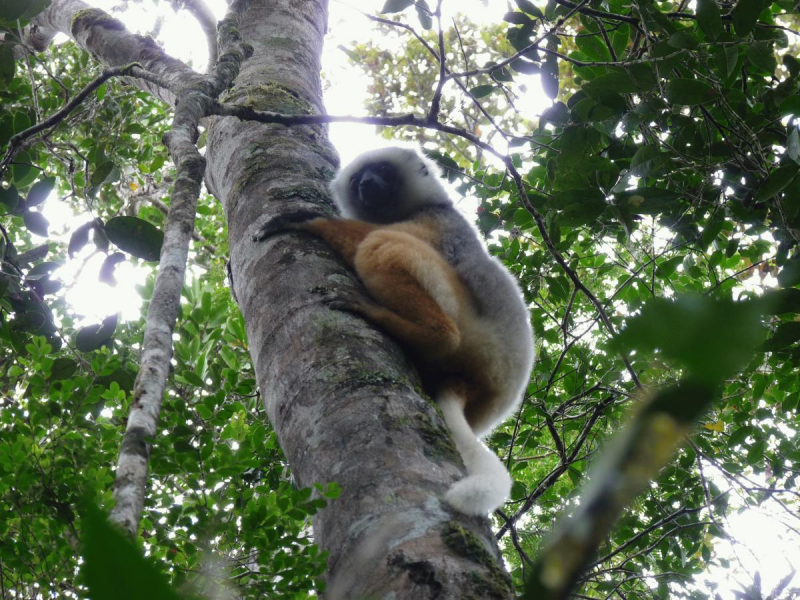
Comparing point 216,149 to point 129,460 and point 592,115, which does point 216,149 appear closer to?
point 592,115

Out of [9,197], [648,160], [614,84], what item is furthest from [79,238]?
[648,160]

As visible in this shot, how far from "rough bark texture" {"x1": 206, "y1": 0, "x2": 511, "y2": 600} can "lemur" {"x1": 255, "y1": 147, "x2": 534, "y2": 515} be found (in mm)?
161

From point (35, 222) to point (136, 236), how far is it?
72 cm

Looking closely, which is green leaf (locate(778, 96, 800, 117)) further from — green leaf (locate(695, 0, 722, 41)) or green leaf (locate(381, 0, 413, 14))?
Answer: green leaf (locate(381, 0, 413, 14))

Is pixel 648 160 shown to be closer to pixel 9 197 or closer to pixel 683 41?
pixel 683 41

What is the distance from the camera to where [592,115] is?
361cm

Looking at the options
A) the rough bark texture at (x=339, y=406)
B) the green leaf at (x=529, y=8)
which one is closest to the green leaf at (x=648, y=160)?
the green leaf at (x=529, y=8)

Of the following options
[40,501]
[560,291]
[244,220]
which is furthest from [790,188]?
[40,501]

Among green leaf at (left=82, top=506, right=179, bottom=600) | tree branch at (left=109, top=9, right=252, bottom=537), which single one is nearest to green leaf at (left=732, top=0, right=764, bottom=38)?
tree branch at (left=109, top=9, right=252, bottom=537)

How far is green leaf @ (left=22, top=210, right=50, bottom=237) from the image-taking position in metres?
3.64

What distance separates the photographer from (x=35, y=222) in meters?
3.64

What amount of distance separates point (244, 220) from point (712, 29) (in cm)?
241

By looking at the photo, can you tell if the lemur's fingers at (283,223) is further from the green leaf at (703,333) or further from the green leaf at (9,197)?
the green leaf at (703,333)

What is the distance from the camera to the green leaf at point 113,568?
0.33 metres
